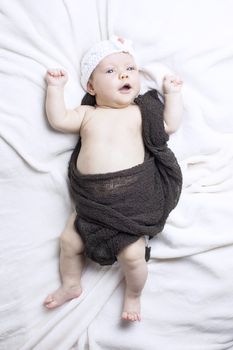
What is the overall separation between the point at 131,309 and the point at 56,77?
1.68 feet

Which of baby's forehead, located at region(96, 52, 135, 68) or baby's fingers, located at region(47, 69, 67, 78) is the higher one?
baby's forehead, located at region(96, 52, 135, 68)

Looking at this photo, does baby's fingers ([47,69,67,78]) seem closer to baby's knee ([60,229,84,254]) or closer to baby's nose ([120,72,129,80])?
baby's nose ([120,72,129,80])

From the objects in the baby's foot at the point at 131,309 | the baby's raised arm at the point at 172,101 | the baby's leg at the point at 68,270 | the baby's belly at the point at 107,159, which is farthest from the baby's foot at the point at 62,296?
the baby's raised arm at the point at 172,101

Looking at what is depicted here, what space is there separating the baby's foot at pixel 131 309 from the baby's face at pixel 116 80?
1.37 feet

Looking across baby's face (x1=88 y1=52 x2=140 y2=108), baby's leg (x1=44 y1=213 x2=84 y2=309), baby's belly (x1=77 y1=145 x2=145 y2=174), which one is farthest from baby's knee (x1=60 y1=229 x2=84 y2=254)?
baby's face (x1=88 y1=52 x2=140 y2=108)

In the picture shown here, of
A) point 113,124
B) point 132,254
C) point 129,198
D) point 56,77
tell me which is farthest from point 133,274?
point 56,77

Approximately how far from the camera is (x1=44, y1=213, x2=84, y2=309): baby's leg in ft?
3.59

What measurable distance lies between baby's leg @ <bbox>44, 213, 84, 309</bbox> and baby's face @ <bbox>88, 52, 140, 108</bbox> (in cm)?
27

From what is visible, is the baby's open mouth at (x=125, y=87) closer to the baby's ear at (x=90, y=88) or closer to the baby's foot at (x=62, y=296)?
the baby's ear at (x=90, y=88)

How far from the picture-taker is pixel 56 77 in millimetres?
1063

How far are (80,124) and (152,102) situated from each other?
0.16m

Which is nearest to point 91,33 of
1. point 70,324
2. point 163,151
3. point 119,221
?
point 163,151

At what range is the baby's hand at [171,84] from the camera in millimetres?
1093

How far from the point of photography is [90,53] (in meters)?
1.09
